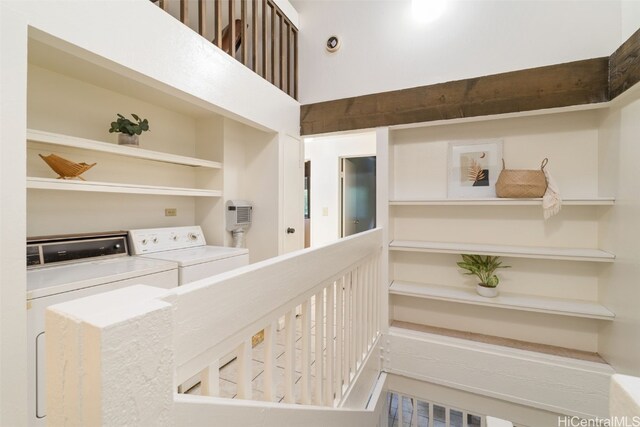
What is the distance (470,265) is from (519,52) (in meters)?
1.70

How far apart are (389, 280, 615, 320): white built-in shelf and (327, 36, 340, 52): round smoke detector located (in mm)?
2343

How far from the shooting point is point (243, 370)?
74cm

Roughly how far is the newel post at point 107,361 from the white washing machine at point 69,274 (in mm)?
1148

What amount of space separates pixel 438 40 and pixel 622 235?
1.96 m

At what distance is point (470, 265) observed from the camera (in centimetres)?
235

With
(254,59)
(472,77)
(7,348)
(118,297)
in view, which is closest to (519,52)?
(472,77)

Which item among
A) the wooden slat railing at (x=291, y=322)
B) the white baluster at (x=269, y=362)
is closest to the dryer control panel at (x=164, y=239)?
the wooden slat railing at (x=291, y=322)

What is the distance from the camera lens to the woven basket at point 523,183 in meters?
2.05

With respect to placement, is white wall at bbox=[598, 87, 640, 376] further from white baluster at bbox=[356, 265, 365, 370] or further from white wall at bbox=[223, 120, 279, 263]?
white wall at bbox=[223, 120, 279, 263]

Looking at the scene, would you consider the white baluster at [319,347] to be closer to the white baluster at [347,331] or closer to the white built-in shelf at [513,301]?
the white baluster at [347,331]

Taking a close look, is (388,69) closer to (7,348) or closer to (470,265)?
(470,265)

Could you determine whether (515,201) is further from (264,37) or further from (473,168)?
(264,37)

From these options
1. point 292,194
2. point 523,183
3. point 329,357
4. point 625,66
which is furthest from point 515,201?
point 292,194

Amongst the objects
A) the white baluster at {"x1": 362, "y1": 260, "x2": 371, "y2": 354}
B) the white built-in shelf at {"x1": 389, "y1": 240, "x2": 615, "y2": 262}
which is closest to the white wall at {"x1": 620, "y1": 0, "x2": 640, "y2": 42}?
the white built-in shelf at {"x1": 389, "y1": 240, "x2": 615, "y2": 262}
